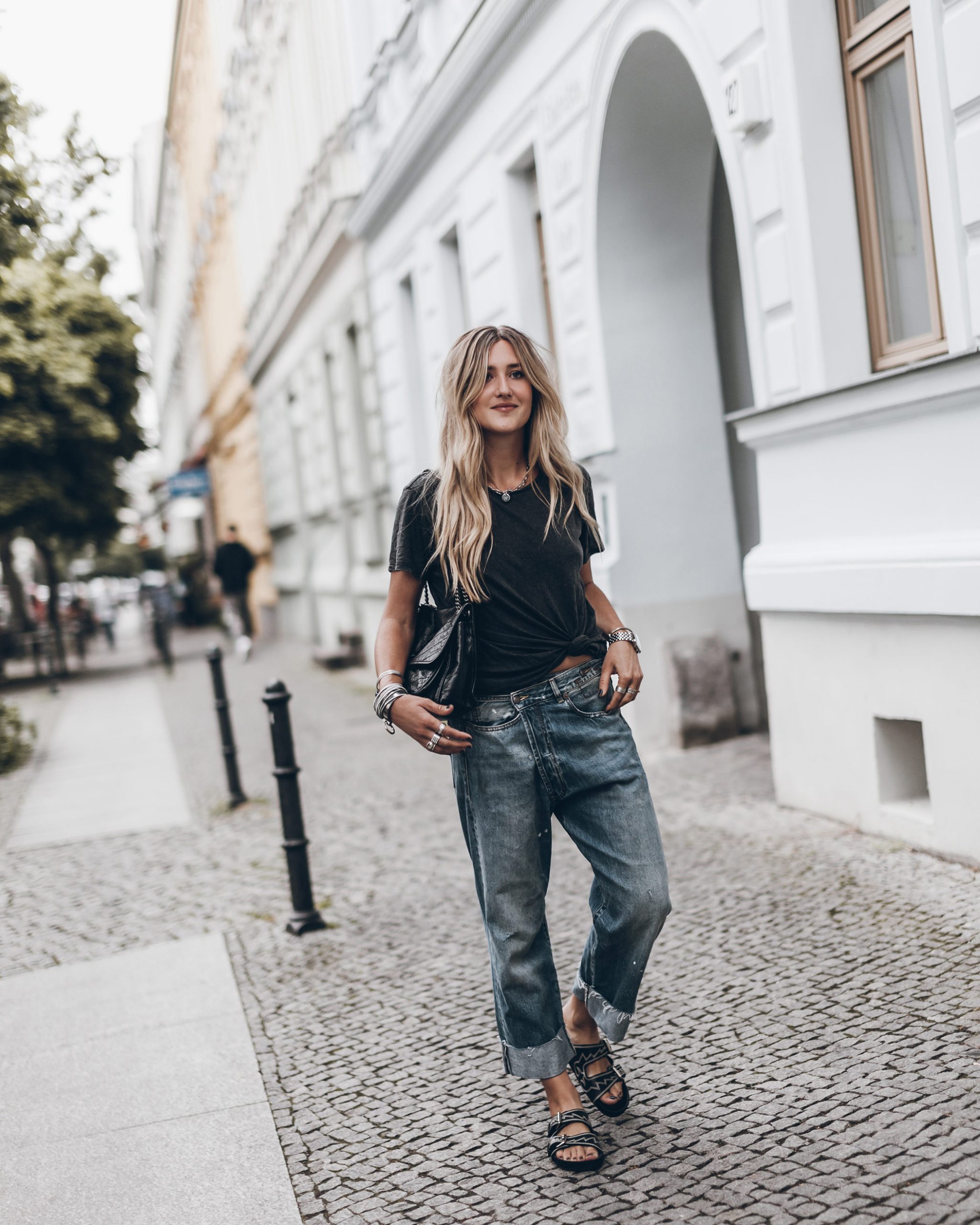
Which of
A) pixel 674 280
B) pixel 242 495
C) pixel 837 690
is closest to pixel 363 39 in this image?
pixel 674 280

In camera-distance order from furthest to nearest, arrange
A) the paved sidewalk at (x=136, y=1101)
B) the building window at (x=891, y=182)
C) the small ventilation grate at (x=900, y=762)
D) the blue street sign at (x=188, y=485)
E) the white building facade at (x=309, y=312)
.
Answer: the blue street sign at (x=188, y=485) → the white building facade at (x=309, y=312) → the small ventilation grate at (x=900, y=762) → the building window at (x=891, y=182) → the paved sidewalk at (x=136, y=1101)

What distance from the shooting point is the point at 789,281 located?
592 cm

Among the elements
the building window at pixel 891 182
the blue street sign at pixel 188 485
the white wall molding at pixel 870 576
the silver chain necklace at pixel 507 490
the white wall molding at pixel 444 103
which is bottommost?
the white wall molding at pixel 870 576

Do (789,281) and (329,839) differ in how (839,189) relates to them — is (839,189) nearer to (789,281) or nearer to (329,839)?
(789,281)

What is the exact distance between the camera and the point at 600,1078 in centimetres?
340

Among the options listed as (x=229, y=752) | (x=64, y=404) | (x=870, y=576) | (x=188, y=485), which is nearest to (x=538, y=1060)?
(x=870, y=576)

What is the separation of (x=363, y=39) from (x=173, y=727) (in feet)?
23.7

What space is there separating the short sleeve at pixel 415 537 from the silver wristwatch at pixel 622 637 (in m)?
0.52

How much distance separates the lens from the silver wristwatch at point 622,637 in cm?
331

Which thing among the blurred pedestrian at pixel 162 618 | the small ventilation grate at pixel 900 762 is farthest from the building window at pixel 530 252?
the blurred pedestrian at pixel 162 618

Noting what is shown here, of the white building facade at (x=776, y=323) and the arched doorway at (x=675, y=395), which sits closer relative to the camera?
the white building facade at (x=776, y=323)

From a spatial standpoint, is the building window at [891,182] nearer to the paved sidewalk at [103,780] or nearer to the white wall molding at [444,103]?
the white wall molding at [444,103]

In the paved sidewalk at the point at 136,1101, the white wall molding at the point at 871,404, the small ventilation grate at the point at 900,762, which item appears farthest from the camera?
the small ventilation grate at the point at 900,762

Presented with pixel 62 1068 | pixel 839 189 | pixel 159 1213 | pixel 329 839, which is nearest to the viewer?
pixel 159 1213
